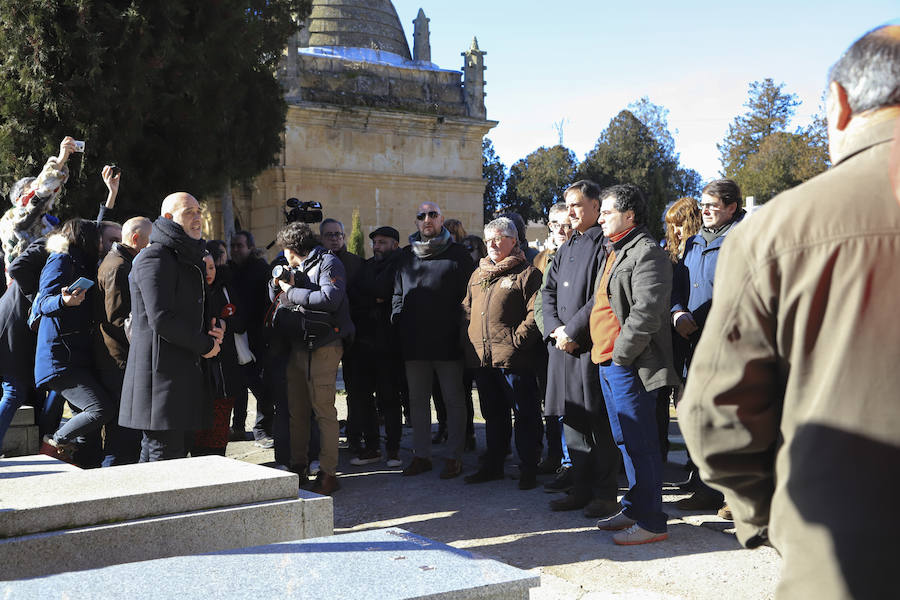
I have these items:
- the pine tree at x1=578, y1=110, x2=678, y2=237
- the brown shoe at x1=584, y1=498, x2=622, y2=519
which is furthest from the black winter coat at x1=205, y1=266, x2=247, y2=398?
the pine tree at x1=578, y1=110, x2=678, y2=237

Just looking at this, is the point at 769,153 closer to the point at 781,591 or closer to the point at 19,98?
the point at 19,98

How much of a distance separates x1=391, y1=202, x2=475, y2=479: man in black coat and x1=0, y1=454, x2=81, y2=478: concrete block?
2661mm

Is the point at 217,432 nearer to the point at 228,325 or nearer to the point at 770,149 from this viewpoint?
the point at 228,325

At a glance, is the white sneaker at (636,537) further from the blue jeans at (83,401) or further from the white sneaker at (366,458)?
the blue jeans at (83,401)

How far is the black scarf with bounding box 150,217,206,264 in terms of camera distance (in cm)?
509

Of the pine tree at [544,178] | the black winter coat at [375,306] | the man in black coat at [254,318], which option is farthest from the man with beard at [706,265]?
the pine tree at [544,178]

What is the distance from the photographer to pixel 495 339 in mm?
6410

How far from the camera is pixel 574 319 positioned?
18.3 ft

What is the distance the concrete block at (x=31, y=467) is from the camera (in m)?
5.05

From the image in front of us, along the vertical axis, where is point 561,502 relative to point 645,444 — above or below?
below

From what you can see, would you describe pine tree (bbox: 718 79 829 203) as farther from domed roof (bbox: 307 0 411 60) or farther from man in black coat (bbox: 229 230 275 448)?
man in black coat (bbox: 229 230 275 448)

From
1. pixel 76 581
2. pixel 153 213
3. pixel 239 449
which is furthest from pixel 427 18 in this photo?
pixel 76 581

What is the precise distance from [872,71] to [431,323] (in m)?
5.13

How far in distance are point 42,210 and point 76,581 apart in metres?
4.21
